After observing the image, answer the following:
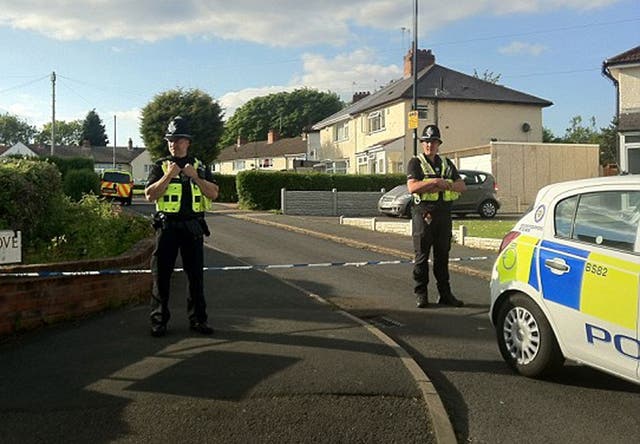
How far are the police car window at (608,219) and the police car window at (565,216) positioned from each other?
0.04 metres

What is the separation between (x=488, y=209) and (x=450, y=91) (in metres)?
16.0

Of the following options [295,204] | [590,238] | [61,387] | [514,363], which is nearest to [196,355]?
[61,387]

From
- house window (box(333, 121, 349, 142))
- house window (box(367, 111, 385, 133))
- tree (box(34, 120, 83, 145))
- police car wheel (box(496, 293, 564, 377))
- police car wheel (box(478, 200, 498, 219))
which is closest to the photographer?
police car wheel (box(496, 293, 564, 377))

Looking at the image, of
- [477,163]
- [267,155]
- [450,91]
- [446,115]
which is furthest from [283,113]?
[477,163]

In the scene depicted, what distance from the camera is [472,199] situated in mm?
20344

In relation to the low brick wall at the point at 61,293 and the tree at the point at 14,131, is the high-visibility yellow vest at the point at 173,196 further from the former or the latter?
the tree at the point at 14,131

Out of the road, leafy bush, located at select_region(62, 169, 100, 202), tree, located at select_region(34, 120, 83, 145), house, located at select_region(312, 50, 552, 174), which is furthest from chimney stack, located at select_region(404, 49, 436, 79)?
tree, located at select_region(34, 120, 83, 145)

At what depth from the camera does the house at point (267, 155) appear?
60.3 m

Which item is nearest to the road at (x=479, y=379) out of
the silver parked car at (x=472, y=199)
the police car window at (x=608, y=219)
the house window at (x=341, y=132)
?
the police car window at (x=608, y=219)

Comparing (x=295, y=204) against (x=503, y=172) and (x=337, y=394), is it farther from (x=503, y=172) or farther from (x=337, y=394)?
(x=337, y=394)

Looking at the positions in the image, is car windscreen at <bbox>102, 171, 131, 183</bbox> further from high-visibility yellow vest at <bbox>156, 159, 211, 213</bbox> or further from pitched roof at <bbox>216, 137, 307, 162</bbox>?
pitched roof at <bbox>216, 137, 307, 162</bbox>

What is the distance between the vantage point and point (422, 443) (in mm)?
3461

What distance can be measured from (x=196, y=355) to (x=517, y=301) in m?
2.47

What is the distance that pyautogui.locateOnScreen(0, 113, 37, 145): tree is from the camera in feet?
397
